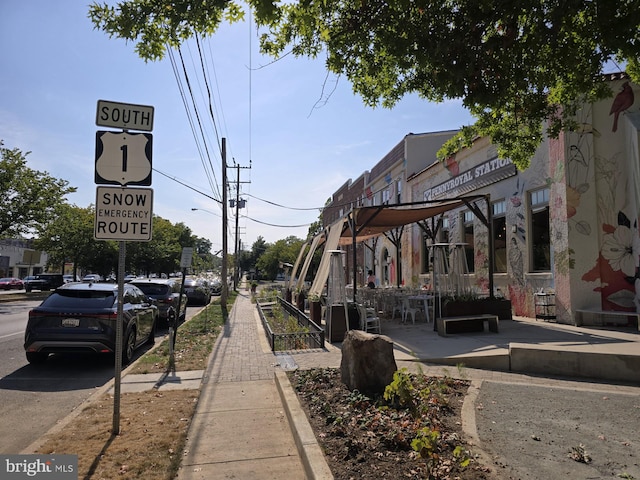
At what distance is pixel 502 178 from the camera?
14.2 m

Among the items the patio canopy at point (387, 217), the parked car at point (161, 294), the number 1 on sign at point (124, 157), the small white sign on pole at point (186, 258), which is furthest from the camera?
the parked car at point (161, 294)

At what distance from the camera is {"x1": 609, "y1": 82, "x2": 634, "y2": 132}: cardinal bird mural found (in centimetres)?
1060

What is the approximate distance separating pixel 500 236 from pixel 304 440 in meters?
13.0

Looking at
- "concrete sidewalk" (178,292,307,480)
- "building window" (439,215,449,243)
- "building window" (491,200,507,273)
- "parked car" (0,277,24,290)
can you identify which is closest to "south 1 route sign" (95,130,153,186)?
"concrete sidewalk" (178,292,307,480)

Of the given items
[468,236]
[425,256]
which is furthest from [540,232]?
[425,256]

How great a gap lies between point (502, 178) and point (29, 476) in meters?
14.3

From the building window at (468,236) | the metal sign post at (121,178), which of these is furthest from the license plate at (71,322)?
the building window at (468,236)

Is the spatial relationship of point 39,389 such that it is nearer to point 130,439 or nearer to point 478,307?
point 130,439

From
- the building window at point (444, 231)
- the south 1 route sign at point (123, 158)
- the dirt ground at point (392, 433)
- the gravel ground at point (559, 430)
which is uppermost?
the building window at point (444, 231)

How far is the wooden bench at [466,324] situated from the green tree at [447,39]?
5041 millimetres

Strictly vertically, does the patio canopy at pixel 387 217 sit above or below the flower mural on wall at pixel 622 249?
above

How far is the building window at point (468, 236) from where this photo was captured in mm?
16469

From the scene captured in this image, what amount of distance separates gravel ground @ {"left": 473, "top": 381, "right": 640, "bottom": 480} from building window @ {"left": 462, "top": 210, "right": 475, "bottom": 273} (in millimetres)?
10945

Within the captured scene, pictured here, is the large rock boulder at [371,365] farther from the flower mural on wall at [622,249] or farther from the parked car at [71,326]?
the flower mural on wall at [622,249]
